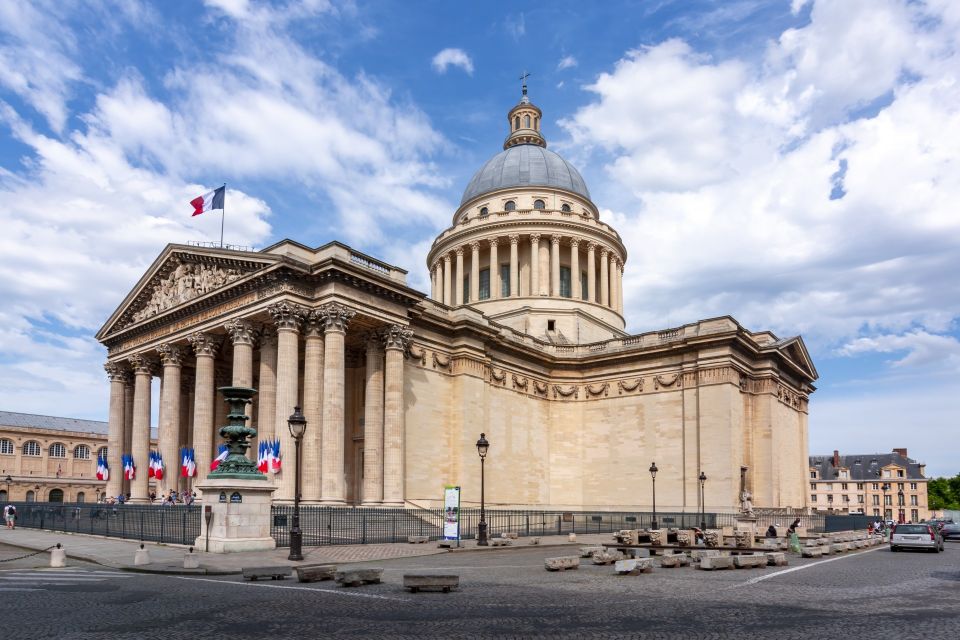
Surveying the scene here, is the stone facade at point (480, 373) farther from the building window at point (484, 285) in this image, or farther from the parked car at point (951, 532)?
the parked car at point (951, 532)

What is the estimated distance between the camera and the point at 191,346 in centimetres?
4538

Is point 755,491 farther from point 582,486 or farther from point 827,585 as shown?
→ point 827,585

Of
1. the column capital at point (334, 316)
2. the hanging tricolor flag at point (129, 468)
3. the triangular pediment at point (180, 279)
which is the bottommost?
the hanging tricolor flag at point (129, 468)

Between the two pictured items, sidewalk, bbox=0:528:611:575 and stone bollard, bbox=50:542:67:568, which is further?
stone bollard, bbox=50:542:67:568

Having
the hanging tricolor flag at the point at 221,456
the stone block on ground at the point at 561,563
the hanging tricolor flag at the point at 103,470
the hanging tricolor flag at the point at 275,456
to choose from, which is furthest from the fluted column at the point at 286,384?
the hanging tricolor flag at the point at 103,470

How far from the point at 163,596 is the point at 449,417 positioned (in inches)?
1213

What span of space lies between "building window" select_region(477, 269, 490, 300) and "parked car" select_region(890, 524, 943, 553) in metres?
36.8

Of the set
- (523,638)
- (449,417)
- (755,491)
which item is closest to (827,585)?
(523,638)

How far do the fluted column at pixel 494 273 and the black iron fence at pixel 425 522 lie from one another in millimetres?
19673

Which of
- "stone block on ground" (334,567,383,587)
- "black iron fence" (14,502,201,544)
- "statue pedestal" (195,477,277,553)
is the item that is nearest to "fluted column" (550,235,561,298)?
"black iron fence" (14,502,201,544)

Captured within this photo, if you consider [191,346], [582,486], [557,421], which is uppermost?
[191,346]

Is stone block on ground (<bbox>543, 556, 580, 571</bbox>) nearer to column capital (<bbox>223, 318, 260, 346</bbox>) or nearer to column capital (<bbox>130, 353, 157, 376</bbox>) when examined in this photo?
column capital (<bbox>223, 318, 260, 346</bbox>)

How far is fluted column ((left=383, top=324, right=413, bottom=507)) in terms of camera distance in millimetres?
39094

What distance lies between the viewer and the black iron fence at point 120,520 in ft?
98.2
